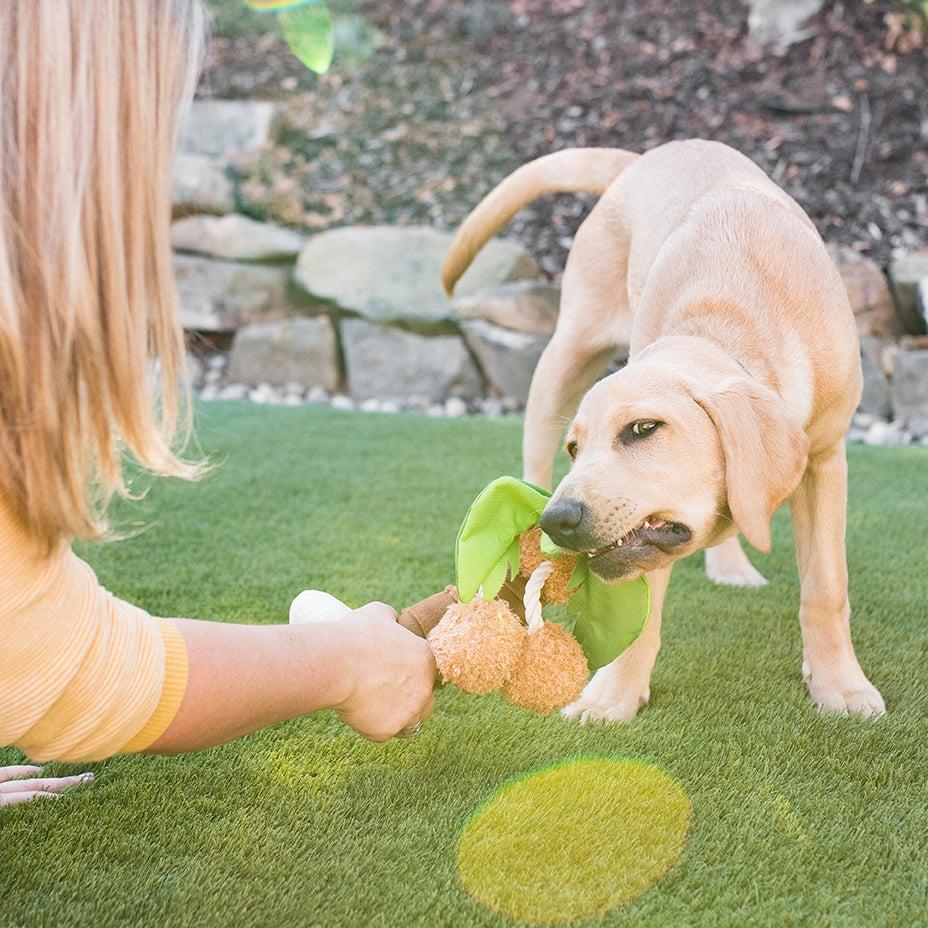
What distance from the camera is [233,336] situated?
6879 millimetres

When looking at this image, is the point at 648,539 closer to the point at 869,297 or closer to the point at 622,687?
the point at 622,687

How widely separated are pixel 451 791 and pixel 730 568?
1.60 metres

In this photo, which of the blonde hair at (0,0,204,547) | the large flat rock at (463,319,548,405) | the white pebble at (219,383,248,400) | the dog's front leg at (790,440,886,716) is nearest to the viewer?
the blonde hair at (0,0,204,547)

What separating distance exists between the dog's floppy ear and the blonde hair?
107 centimetres

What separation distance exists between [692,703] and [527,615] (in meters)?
0.67

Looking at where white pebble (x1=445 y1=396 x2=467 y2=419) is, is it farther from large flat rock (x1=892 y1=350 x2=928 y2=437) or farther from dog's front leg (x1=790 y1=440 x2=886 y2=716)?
dog's front leg (x1=790 y1=440 x2=886 y2=716)

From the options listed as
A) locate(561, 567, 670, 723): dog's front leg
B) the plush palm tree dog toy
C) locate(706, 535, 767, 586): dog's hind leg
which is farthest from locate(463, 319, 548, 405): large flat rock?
the plush palm tree dog toy

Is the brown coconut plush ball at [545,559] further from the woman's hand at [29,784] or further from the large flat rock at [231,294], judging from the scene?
the large flat rock at [231,294]

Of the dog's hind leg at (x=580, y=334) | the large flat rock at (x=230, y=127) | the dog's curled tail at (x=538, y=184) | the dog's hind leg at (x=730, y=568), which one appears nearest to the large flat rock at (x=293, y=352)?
the large flat rock at (x=230, y=127)

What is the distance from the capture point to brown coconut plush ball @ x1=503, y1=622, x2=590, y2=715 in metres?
1.78

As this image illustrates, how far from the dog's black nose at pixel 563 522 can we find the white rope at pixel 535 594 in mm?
54

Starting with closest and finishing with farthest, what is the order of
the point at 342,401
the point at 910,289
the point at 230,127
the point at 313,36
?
the point at 910,289 < the point at 342,401 < the point at 230,127 < the point at 313,36

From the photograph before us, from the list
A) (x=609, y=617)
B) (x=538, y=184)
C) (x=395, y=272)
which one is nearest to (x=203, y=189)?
(x=395, y=272)

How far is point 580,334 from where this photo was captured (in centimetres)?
345
